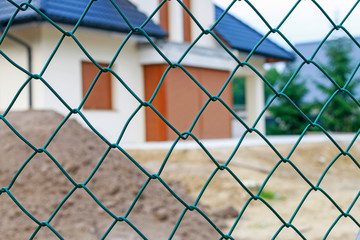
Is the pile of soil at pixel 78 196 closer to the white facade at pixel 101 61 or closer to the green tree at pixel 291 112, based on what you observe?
the white facade at pixel 101 61

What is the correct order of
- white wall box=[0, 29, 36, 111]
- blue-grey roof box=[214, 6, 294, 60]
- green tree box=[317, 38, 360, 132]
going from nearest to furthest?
white wall box=[0, 29, 36, 111] → blue-grey roof box=[214, 6, 294, 60] → green tree box=[317, 38, 360, 132]

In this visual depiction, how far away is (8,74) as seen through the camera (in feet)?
26.1

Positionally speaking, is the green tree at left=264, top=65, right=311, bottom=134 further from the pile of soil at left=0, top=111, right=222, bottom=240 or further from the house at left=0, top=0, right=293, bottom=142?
the pile of soil at left=0, top=111, right=222, bottom=240

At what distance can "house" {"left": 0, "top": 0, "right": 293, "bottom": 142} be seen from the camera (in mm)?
7898

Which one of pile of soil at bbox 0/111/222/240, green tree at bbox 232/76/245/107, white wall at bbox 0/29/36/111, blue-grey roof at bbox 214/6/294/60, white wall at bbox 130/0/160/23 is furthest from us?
green tree at bbox 232/76/245/107

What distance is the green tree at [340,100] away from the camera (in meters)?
14.8

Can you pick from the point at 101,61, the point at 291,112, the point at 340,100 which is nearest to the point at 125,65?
the point at 101,61

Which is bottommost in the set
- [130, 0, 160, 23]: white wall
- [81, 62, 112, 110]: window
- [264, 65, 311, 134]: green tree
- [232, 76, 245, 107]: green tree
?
[232, 76, 245, 107]: green tree

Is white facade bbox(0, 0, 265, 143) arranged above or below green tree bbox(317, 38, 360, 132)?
above

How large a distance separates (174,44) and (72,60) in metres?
2.00

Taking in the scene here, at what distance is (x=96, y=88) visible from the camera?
28.1 feet

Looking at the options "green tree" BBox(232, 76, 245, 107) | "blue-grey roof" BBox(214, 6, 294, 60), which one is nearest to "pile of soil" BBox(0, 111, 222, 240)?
"blue-grey roof" BBox(214, 6, 294, 60)

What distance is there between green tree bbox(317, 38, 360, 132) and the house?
3.66 meters

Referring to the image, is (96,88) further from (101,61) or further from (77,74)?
(101,61)
